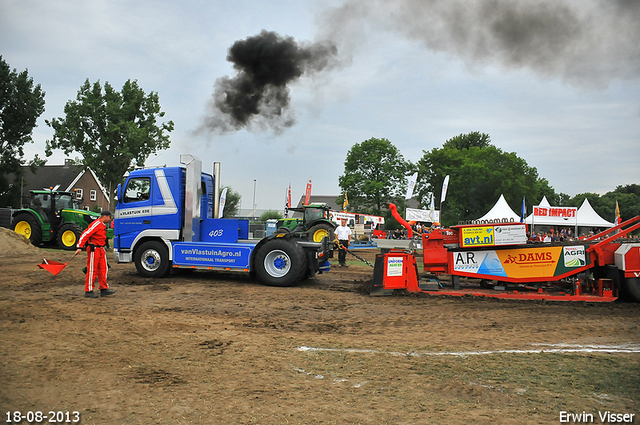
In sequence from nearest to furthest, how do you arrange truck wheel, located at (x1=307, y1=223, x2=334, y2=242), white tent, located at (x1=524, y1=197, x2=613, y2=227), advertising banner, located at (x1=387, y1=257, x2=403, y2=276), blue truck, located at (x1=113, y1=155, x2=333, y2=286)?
advertising banner, located at (x1=387, y1=257, x2=403, y2=276)
blue truck, located at (x1=113, y1=155, x2=333, y2=286)
truck wheel, located at (x1=307, y1=223, x2=334, y2=242)
white tent, located at (x1=524, y1=197, x2=613, y2=227)

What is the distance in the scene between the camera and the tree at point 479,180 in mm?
47500

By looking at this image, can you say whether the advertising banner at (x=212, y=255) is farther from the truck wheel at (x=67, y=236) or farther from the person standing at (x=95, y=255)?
the truck wheel at (x=67, y=236)

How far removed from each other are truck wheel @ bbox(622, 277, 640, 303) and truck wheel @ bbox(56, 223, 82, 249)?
18606mm

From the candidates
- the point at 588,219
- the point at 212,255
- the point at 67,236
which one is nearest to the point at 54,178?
the point at 67,236

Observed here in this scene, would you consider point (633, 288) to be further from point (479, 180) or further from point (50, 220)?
point (479, 180)

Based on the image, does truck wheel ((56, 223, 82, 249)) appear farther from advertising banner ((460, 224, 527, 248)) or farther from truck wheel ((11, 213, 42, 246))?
advertising banner ((460, 224, 527, 248))

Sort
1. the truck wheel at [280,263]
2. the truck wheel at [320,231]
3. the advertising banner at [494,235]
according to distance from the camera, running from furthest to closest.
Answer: the truck wheel at [320,231]
the truck wheel at [280,263]
the advertising banner at [494,235]

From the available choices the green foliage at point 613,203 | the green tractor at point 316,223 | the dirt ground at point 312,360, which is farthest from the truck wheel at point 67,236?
the green foliage at point 613,203

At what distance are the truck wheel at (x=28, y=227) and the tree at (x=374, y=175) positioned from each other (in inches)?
1447

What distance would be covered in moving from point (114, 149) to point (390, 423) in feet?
116

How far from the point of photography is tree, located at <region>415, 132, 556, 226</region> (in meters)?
47.5

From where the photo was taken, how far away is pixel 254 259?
10133mm

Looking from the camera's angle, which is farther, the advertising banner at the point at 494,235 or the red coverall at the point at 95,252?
the advertising banner at the point at 494,235

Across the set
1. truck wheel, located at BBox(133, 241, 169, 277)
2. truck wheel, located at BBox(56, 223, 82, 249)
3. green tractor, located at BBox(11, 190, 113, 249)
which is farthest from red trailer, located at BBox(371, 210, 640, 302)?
green tractor, located at BBox(11, 190, 113, 249)
